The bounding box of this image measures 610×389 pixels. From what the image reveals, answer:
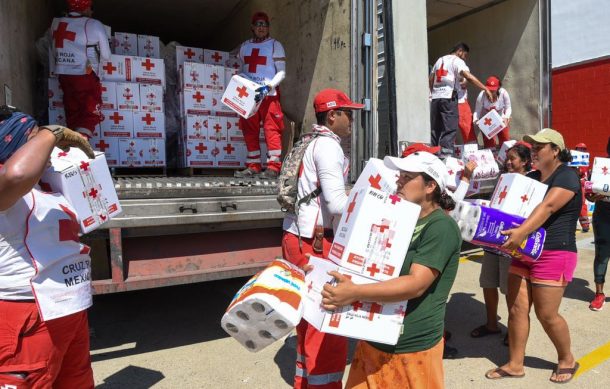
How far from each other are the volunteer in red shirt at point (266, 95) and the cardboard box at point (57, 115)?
194cm

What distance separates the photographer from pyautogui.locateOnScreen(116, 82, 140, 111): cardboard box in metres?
5.14

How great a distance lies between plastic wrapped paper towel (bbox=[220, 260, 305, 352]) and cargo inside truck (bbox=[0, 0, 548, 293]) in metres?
1.24

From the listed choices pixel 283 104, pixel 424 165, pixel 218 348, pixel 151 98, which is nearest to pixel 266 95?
pixel 283 104

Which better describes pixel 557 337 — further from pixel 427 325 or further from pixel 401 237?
pixel 401 237

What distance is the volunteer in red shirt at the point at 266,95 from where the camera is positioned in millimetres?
4668

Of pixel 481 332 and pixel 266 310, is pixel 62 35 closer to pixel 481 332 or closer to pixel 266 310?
pixel 266 310

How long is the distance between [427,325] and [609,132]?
35.4 ft

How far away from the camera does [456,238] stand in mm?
1658

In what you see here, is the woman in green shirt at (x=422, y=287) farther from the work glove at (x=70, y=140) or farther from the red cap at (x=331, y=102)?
the work glove at (x=70, y=140)

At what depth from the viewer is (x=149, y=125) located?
531 cm

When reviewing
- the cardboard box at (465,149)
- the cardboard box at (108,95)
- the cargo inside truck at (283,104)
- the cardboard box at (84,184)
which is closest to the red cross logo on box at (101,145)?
the cardboard box at (108,95)

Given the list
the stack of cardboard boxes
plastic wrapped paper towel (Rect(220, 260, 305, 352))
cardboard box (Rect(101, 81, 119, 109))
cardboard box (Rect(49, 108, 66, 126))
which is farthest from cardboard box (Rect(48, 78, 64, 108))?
plastic wrapped paper towel (Rect(220, 260, 305, 352))

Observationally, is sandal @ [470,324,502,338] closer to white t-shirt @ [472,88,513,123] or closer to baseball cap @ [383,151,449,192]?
baseball cap @ [383,151,449,192]

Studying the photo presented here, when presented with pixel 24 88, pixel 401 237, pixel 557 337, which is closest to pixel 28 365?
pixel 401 237
